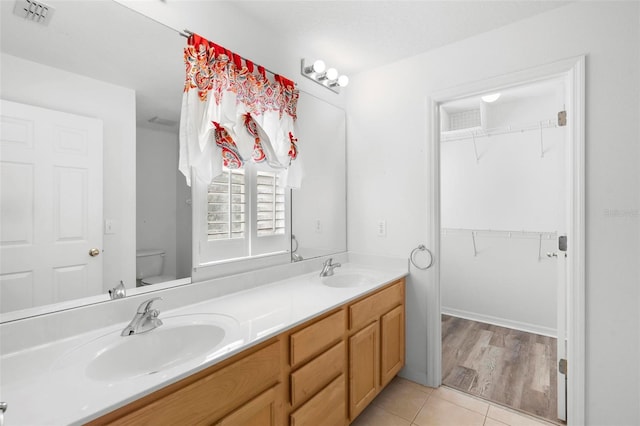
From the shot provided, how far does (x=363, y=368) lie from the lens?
5.72ft

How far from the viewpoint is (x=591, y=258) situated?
1.66 m

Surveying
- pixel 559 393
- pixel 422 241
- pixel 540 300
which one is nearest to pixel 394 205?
pixel 422 241

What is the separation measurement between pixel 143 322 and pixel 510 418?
211cm

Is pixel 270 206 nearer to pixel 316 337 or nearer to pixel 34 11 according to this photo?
pixel 316 337

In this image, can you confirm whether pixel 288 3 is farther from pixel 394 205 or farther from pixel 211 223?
pixel 394 205

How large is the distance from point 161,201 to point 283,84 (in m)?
1.07

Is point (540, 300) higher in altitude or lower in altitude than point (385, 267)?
lower

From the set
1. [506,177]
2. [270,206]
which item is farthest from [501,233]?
[270,206]

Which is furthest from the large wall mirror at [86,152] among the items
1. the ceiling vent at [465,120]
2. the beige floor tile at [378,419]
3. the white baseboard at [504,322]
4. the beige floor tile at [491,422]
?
the white baseboard at [504,322]

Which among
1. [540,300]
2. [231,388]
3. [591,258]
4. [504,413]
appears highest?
[591,258]

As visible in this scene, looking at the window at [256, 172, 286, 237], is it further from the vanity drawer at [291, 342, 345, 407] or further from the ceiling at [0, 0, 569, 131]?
the vanity drawer at [291, 342, 345, 407]

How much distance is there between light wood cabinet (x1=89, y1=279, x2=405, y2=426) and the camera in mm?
894

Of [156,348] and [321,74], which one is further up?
[321,74]

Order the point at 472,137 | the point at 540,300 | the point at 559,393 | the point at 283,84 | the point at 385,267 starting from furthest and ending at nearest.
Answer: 1. the point at 472,137
2. the point at 540,300
3. the point at 385,267
4. the point at 283,84
5. the point at 559,393
